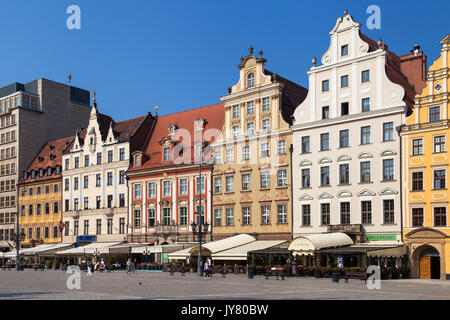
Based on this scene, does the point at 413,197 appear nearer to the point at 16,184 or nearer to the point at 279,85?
the point at 279,85

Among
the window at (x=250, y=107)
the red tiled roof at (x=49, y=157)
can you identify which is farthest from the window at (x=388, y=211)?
the red tiled roof at (x=49, y=157)

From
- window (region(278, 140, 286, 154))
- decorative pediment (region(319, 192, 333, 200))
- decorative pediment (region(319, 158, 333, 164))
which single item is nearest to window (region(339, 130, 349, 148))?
decorative pediment (region(319, 158, 333, 164))

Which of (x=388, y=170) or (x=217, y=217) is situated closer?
(x=388, y=170)

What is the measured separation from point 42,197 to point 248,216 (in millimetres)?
36074

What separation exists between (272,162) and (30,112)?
44941 millimetres

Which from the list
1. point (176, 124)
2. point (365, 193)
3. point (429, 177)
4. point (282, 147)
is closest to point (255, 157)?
point (282, 147)

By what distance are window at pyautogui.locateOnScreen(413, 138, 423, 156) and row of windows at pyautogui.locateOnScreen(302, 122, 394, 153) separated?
1995mm

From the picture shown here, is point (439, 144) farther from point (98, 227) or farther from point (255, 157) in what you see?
point (98, 227)

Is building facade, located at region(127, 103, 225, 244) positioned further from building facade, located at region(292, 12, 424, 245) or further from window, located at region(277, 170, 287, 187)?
building facade, located at region(292, 12, 424, 245)

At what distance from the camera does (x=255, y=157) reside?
56875 mm

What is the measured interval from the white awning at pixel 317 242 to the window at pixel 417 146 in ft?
28.3

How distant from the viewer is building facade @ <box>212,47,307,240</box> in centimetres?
5484

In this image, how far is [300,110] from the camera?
177ft
